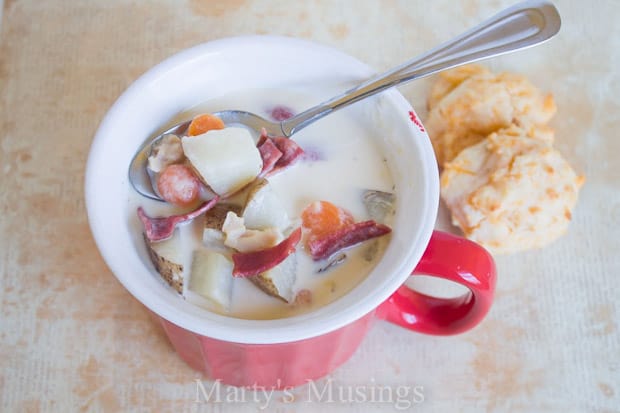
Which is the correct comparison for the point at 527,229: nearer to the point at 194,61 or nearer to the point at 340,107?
the point at 340,107

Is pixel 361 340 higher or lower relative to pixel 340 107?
lower

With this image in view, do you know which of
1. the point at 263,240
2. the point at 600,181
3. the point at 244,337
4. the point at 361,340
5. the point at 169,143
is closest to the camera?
the point at 244,337

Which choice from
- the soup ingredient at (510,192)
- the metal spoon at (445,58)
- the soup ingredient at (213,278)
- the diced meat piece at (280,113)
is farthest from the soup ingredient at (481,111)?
the soup ingredient at (213,278)

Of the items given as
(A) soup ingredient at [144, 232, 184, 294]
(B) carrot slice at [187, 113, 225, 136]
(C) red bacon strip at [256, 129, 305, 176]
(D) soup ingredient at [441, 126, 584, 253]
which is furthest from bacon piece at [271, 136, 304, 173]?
(D) soup ingredient at [441, 126, 584, 253]

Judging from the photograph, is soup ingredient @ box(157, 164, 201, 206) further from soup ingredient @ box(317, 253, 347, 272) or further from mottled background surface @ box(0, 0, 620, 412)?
mottled background surface @ box(0, 0, 620, 412)

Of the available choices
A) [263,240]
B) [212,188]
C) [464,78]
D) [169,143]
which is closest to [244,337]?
[263,240]

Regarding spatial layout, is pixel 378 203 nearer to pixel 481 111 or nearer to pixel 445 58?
pixel 445 58
